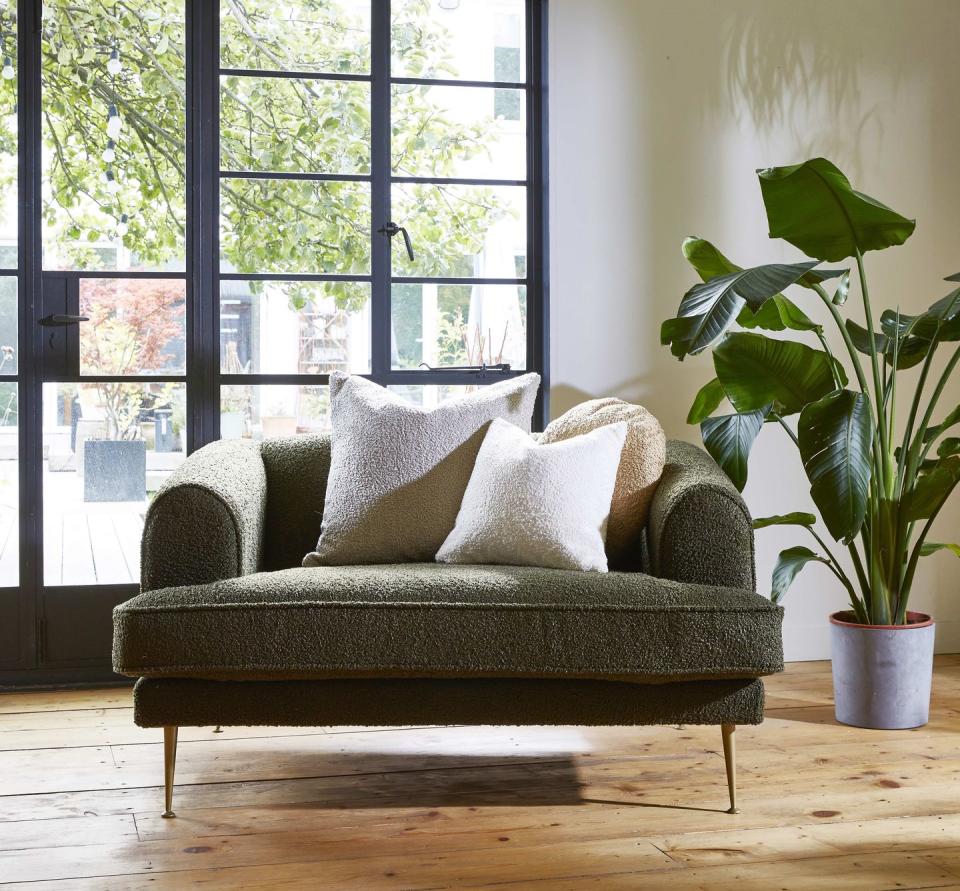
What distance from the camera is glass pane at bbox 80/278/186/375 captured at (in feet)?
10.4

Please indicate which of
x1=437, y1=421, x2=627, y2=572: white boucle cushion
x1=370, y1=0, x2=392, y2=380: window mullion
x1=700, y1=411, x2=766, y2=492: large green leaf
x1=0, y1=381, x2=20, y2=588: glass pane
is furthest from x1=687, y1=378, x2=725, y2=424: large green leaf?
x1=0, y1=381, x2=20, y2=588: glass pane

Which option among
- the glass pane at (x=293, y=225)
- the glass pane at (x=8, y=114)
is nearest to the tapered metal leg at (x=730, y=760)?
the glass pane at (x=293, y=225)

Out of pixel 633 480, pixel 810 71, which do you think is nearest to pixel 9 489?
pixel 633 480

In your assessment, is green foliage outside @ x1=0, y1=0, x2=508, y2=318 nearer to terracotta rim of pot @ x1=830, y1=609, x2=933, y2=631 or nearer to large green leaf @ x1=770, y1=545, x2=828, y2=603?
large green leaf @ x1=770, y1=545, x2=828, y2=603

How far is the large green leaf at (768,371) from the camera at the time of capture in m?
2.71

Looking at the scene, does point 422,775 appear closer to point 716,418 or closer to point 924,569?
point 716,418

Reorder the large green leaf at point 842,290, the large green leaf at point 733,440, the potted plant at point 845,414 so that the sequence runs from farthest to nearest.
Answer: the large green leaf at point 842,290
the large green leaf at point 733,440
the potted plant at point 845,414

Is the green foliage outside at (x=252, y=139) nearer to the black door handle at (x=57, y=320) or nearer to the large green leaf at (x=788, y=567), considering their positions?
the black door handle at (x=57, y=320)

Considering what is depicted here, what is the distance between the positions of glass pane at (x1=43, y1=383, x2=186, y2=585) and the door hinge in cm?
12

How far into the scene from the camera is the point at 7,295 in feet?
10.3

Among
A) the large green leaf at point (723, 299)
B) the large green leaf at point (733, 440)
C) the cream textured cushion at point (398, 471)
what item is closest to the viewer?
the large green leaf at point (723, 299)

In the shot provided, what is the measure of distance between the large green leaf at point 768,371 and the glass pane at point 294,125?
1291 millimetres

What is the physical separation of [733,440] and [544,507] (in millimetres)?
689

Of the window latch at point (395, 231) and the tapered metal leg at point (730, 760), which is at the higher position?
the window latch at point (395, 231)
